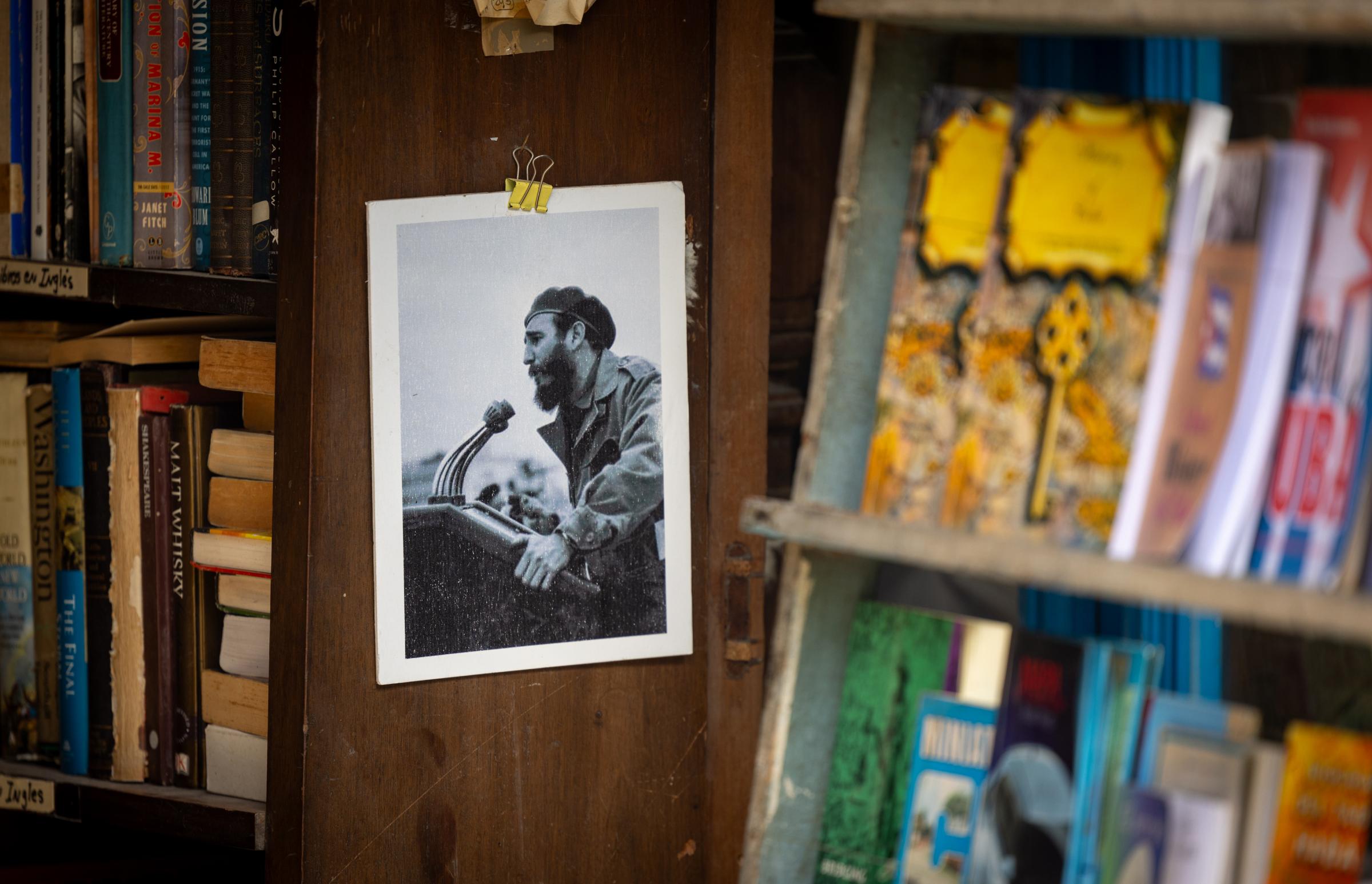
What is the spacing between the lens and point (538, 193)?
3.80ft

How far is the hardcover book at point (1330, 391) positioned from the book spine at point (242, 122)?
3.74 feet

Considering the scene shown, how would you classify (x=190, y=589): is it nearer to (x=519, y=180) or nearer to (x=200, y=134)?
(x=200, y=134)

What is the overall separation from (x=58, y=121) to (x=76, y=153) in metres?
0.06

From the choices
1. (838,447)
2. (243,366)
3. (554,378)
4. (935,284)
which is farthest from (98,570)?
(935,284)

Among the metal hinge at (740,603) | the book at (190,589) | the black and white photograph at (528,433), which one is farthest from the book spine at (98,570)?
the metal hinge at (740,603)

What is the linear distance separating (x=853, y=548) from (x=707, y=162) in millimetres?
596

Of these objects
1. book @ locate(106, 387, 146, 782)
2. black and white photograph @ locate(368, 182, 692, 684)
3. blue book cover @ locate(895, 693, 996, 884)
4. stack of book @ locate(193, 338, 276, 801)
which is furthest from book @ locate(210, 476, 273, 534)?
blue book cover @ locate(895, 693, 996, 884)

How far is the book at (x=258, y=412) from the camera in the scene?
4.21 ft

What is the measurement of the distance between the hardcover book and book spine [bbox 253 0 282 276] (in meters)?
1.12

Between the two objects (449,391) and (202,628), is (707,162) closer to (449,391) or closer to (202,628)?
(449,391)

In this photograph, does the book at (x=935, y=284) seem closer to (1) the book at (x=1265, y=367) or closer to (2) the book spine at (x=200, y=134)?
(1) the book at (x=1265, y=367)

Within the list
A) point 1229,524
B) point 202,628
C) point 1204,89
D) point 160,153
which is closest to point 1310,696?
point 1229,524

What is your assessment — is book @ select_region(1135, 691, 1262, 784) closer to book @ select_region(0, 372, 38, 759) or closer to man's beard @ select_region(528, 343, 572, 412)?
man's beard @ select_region(528, 343, 572, 412)

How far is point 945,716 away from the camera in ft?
2.59
